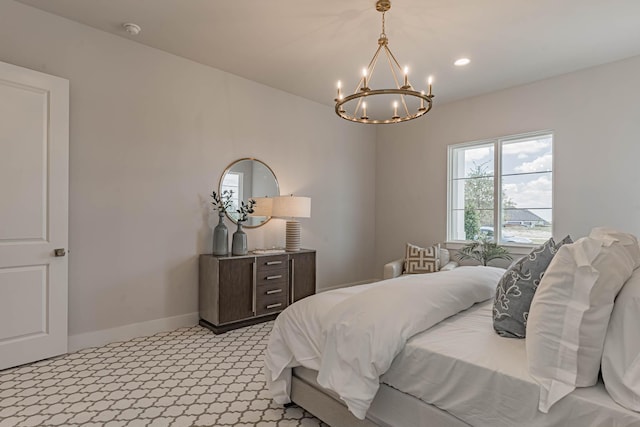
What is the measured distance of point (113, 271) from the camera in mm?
3234

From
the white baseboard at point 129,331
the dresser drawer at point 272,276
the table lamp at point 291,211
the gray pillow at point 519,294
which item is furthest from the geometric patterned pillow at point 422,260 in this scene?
the gray pillow at point 519,294

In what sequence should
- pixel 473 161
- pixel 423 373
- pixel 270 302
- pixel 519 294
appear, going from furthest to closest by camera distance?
1. pixel 473 161
2. pixel 270 302
3. pixel 519 294
4. pixel 423 373

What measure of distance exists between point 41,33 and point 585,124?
527cm

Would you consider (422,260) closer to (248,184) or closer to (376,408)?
(248,184)

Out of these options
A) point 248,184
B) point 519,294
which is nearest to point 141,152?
point 248,184

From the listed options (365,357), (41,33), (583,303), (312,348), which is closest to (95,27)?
(41,33)

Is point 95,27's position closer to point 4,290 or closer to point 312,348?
point 4,290

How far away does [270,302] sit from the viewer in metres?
3.86

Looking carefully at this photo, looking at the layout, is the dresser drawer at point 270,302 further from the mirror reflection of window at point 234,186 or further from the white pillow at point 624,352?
the white pillow at point 624,352

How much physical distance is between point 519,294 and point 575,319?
0.41m

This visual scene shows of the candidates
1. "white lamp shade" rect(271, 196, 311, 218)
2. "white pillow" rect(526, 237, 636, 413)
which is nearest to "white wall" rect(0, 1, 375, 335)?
"white lamp shade" rect(271, 196, 311, 218)

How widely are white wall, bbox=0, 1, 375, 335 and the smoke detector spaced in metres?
0.23

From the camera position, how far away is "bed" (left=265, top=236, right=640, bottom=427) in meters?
1.22

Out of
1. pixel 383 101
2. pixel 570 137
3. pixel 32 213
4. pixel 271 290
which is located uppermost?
pixel 383 101
